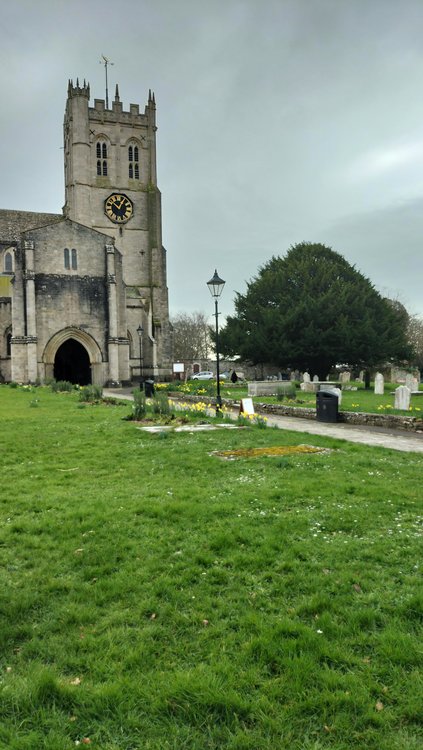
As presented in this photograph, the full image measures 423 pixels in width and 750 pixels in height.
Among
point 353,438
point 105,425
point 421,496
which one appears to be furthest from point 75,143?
point 421,496

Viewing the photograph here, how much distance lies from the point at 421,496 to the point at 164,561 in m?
3.67

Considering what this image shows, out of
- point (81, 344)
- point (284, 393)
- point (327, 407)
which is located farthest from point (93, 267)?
point (327, 407)

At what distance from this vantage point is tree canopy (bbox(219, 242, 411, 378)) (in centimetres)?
3722

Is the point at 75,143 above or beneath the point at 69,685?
above

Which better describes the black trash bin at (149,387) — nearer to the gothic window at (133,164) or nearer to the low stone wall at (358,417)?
the low stone wall at (358,417)

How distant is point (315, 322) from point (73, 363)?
65.0 ft

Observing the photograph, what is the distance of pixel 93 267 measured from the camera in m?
37.7

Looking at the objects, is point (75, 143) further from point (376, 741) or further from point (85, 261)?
point (376, 741)

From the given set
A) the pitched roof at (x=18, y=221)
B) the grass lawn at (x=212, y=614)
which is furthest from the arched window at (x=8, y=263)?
the grass lawn at (x=212, y=614)

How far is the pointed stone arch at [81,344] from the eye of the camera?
36.2 m

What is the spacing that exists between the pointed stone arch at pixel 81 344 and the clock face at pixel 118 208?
14.6 meters

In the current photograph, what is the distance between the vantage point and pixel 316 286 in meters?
41.3

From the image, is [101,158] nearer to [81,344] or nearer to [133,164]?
[133,164]

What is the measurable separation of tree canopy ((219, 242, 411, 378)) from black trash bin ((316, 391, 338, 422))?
70.9 feet
